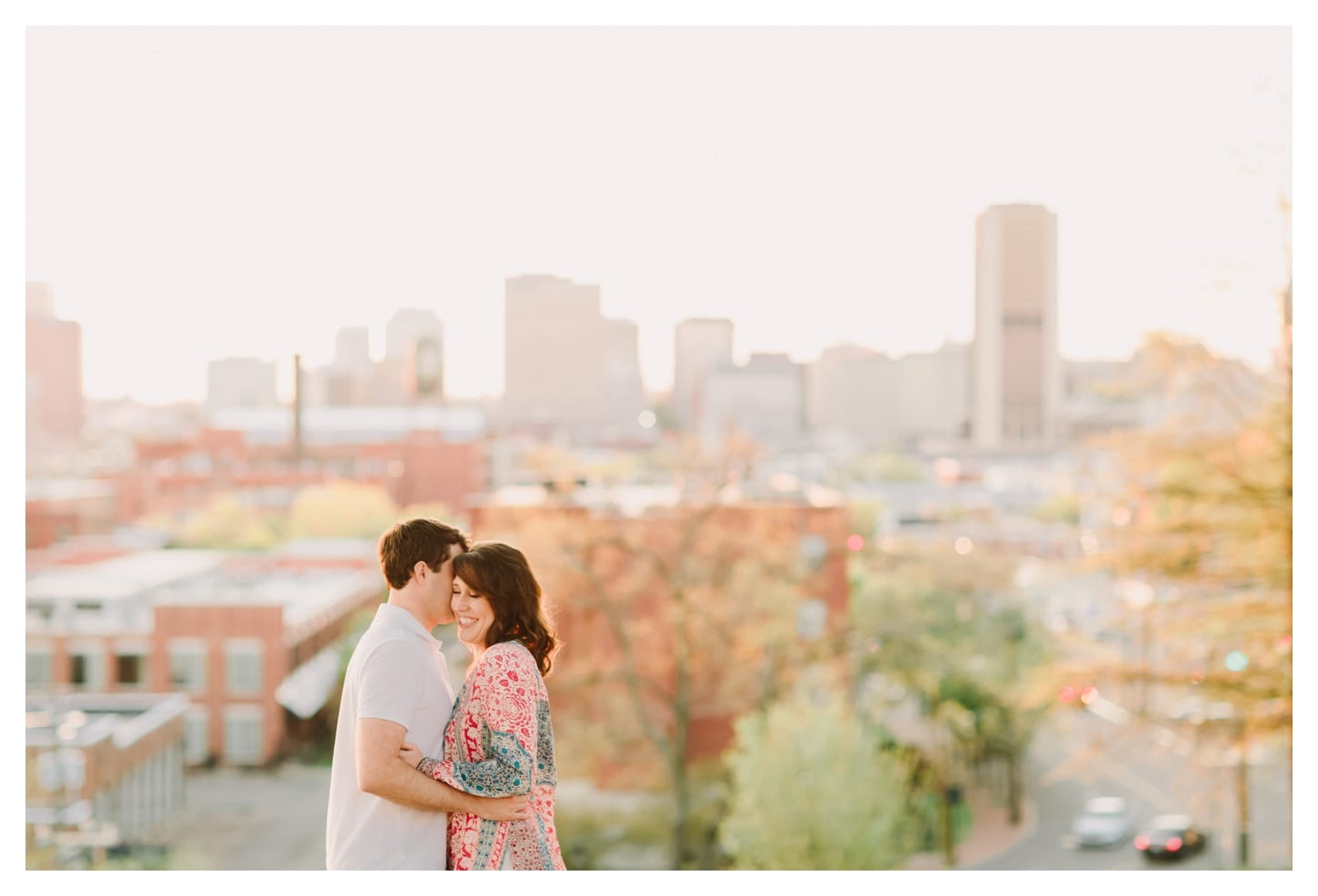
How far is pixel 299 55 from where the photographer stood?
13.8 m

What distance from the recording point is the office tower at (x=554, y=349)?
65.5 ft

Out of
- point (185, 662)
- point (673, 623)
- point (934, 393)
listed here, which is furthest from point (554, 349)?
point (934, 393)

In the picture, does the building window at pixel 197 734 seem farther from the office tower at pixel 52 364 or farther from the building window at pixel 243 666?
the office tower at pixel 52 364

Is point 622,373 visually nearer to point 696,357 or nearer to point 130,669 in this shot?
point 696,357

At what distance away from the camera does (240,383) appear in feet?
88.6

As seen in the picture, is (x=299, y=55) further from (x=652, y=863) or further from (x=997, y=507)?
(x=997, y=507)

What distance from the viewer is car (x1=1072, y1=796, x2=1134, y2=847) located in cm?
1234

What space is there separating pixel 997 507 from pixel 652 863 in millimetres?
17591

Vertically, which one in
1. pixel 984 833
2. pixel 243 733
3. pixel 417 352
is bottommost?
pixel 984 833

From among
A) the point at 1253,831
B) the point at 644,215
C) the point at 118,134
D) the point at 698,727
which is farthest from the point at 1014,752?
the point at 118,134

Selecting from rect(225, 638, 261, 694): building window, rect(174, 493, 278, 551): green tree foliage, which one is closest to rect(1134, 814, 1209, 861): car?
rect(225, 638, 261, 694): building window

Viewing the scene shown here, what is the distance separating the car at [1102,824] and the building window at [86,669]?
14.2 m

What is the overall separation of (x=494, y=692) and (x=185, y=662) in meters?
15.3

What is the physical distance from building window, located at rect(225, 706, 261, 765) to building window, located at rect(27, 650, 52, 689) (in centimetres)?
291
